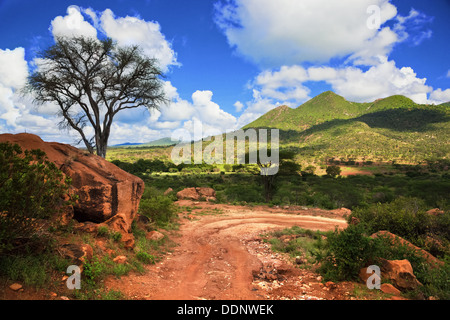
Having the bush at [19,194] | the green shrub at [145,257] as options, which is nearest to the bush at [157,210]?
the green shrub at [145,257]

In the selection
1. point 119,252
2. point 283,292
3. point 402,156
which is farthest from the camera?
point 402,156

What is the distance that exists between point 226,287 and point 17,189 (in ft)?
17.5

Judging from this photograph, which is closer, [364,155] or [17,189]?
[17,189]

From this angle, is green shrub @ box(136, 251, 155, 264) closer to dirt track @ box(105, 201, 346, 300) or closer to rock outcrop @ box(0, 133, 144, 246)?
dirt track @ box(105, 201, 346, 300)

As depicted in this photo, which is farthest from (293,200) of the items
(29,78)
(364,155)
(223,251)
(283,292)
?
(364,155)

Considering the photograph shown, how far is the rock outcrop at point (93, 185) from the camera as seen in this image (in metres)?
7.88

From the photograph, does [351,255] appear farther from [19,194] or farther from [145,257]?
[19,194]

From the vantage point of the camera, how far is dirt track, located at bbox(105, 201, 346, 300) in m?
6.04

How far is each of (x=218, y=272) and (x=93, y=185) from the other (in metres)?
5.12

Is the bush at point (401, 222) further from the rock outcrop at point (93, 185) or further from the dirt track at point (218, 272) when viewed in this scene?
the rock outcrop at point (93, 185)

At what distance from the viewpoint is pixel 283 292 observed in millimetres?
6273

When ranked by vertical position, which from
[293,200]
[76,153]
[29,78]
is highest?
[29,78]

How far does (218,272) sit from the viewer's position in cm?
768
